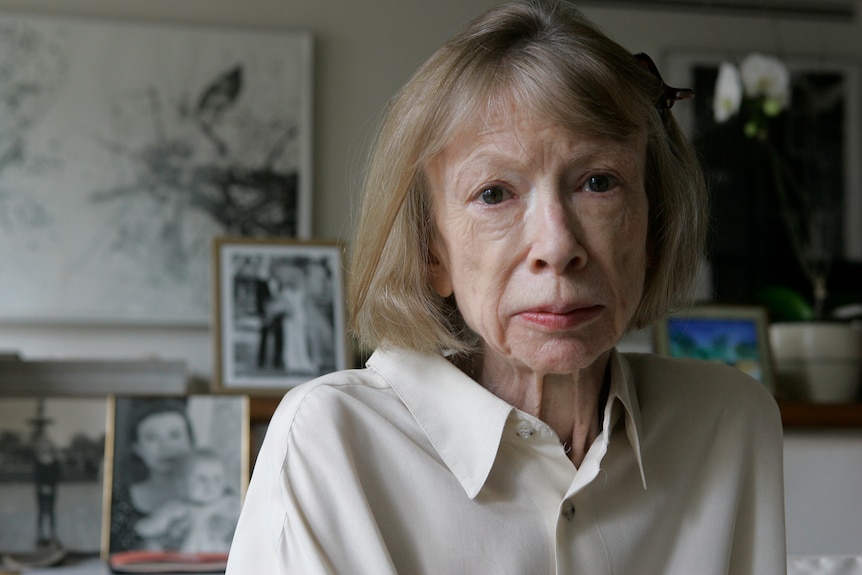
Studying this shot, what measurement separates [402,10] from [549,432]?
6.57ft

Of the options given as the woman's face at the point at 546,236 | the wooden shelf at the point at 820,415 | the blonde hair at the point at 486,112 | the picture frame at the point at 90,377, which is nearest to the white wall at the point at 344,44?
the picture frame at the point at 90,377

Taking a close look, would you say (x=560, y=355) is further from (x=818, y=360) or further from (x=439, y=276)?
(x=818, y=360)

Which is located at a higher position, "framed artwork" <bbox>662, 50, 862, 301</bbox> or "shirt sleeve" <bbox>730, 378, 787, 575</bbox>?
"framed artwork" <bbox>662, 50, 862, 301</bbox>

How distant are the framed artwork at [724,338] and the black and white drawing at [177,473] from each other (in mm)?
907

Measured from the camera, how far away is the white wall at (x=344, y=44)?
8.34 ft

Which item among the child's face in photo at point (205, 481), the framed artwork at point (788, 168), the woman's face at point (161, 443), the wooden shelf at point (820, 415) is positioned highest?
the framed artwork at point (788, 168)

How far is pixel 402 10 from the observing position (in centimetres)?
272

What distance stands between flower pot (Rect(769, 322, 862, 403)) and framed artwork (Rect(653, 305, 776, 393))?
35 mm

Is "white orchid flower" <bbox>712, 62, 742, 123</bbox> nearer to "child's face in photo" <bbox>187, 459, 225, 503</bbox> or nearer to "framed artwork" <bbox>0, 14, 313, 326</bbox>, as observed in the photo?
"framed artwork" <bbox>0, 14, 313, 326</bbox>

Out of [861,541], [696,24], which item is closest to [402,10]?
[696,24]

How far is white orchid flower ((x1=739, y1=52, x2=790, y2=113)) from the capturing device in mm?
2188

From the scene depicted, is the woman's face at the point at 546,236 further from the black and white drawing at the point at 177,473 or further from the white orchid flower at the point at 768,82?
the white orchid flower at the point at 768,82

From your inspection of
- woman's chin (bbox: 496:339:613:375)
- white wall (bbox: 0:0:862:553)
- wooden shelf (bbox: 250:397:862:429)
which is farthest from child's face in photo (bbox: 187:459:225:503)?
woman's chin (bbox: 496:339:613:375)

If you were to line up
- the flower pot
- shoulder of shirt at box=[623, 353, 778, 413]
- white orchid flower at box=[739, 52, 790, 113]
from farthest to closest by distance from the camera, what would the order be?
white orchid flower at box=[739, 52, 790, 113] → the flower pot → shoulder of shirt at box=[623, 353, 778, 413]
